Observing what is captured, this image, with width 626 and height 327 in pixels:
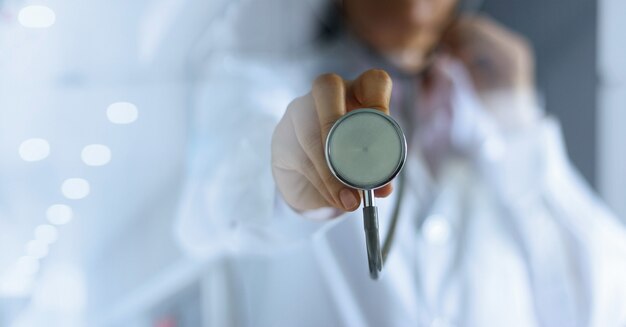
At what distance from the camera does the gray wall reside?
3.22ft

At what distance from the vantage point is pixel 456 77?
1.00 meters

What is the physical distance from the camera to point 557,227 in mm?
850

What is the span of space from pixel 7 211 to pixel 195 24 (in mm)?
308

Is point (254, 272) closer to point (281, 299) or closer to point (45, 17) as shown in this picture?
point (281, 299)

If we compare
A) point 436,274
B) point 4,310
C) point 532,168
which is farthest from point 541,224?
point 4,310

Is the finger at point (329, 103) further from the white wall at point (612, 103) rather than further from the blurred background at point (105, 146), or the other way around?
the white wall at point (612, 103)

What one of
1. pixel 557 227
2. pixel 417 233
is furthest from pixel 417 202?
pixel 557 227

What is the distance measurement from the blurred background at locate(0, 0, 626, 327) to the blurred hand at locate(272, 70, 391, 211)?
0.33 metres

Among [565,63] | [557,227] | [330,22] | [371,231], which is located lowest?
[557,227]

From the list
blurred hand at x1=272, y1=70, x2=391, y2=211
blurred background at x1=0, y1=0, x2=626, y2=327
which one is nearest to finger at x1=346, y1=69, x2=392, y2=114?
blurred hand at x1=272, y1=70, x2=391, y2=211

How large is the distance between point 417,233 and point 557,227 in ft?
0.84

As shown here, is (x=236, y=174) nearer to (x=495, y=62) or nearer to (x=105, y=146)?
(x=105, y=146)

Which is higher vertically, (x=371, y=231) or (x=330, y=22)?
(x=330, y=22)

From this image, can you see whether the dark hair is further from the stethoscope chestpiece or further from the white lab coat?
the stethoscope chestpiece
